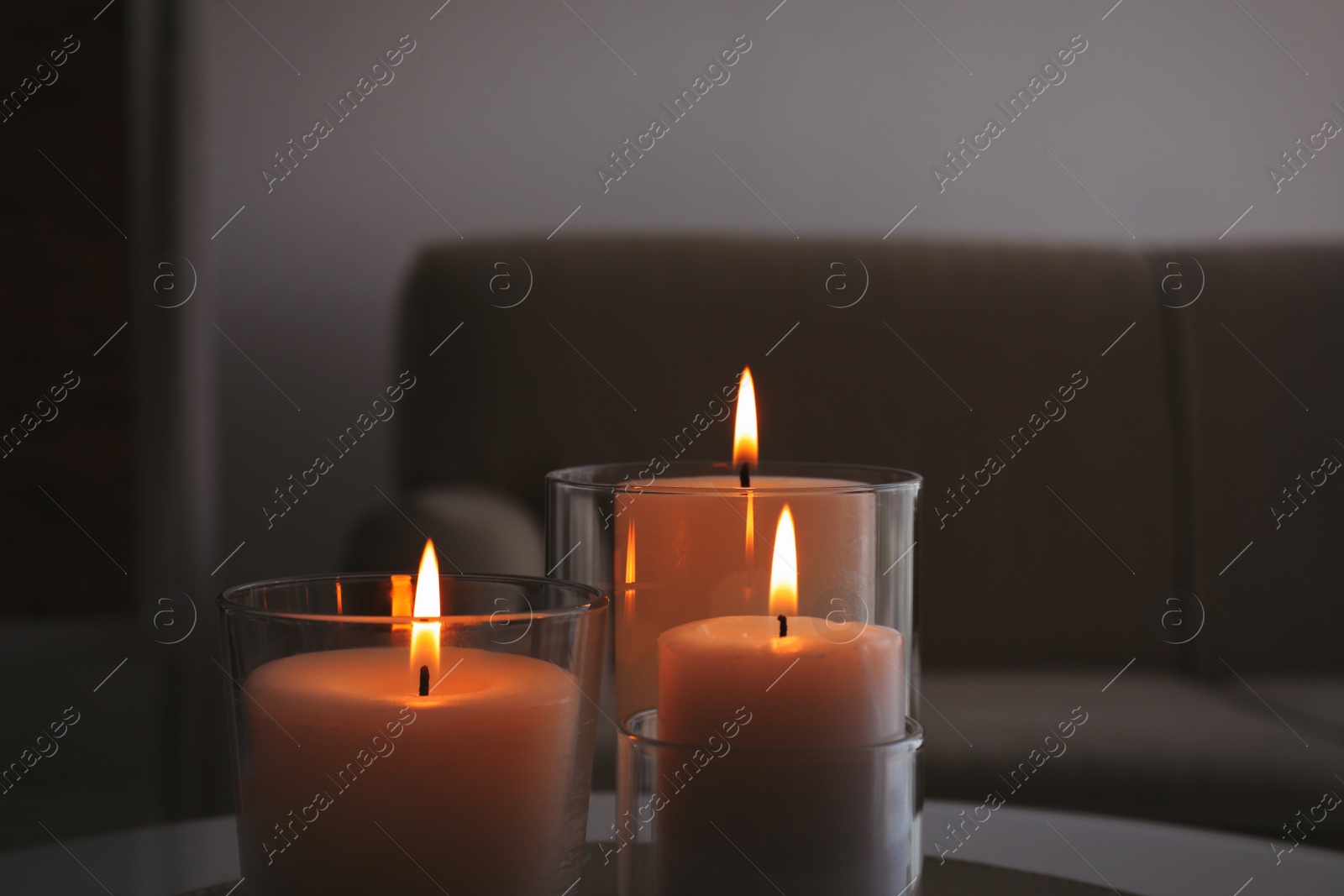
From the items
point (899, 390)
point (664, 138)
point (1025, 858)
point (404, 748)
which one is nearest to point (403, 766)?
point (404, 748)

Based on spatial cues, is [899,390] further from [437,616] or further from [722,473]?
[437,616]

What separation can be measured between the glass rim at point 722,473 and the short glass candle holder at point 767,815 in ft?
0.28

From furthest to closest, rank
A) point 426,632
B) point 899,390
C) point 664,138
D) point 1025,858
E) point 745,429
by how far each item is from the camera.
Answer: point 664,138 → point 899,390 → point 1025,858 → point 745,429 → point 426,632

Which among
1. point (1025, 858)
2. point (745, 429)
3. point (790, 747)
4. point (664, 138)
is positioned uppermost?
point (664, 138)

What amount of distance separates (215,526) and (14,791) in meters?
0.49

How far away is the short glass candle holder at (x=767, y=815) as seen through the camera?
0.38 metres

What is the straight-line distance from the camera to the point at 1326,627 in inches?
61.7

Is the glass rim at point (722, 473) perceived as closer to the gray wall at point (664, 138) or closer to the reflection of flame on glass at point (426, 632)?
the reflection of flame on glass at point (426, 632)

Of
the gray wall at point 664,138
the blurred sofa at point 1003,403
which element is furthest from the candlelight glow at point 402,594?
the gray wall at point 664,138

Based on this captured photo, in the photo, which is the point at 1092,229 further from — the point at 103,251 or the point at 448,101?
the point at 103,251

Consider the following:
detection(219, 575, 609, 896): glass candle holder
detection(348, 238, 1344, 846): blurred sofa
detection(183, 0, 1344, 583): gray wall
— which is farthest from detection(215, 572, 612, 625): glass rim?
detection(183, 0, 1344, 583): gray wall

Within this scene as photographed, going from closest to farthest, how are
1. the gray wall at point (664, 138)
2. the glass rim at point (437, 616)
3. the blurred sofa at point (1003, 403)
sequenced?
the glass rim at point (437, 616) → the blurred sofa at point (1003, 403) → the gray wall at point (664, 138)

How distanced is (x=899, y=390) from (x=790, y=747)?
1235 millimetres

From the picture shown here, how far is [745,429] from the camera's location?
0.49 meters
